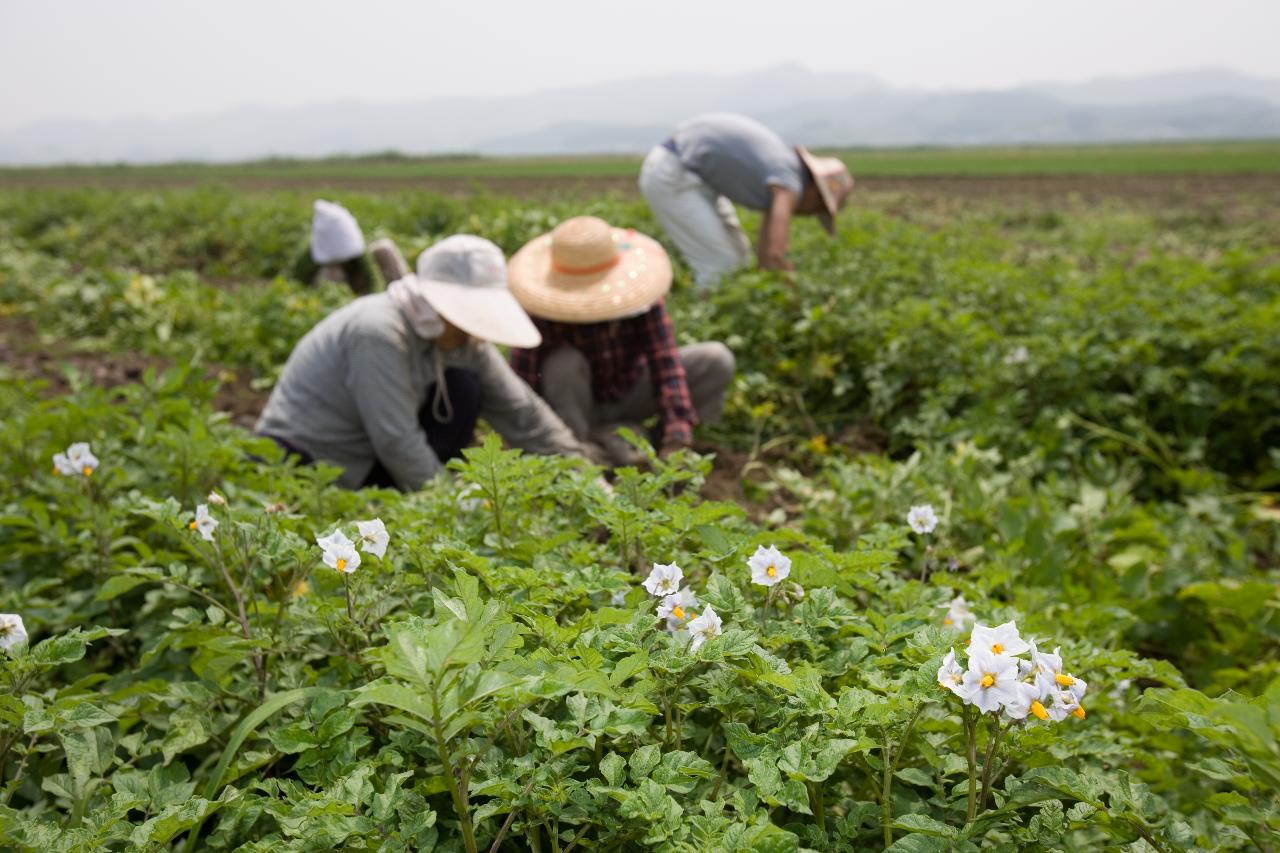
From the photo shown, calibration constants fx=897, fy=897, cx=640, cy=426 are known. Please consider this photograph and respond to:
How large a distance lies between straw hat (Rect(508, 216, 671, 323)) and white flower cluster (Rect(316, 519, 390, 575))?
2.28 metres

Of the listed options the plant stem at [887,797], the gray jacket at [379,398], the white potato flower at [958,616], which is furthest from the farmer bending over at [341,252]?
the plant stem at [887,797]

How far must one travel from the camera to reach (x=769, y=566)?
4.92ft

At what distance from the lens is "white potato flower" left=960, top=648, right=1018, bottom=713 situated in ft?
3.70

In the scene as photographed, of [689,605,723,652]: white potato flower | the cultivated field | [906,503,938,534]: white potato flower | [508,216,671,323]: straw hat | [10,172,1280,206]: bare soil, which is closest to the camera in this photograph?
the cultivated field

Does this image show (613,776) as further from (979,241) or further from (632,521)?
(979,241)

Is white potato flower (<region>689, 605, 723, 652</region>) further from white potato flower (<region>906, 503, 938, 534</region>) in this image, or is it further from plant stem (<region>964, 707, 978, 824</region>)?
white potato flower (<region>906, 503, 938, 534</region>)

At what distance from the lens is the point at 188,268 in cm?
1043

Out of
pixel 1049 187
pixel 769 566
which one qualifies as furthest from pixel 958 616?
pixel 1049 187

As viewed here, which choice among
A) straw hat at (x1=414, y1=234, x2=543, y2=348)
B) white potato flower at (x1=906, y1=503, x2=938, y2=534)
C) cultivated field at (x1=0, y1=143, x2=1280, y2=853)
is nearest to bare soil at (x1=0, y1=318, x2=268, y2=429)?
cultivated field at (x1=0, y1=143, x2=1280, y2=853)

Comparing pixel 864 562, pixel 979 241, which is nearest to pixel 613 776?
pixel 864 562

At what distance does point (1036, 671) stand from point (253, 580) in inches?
60.7

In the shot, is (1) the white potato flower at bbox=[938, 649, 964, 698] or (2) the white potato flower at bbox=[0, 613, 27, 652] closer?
(1) the white potato flower at bbox=[938, 649, 964, 698]

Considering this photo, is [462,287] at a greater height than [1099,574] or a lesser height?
greater

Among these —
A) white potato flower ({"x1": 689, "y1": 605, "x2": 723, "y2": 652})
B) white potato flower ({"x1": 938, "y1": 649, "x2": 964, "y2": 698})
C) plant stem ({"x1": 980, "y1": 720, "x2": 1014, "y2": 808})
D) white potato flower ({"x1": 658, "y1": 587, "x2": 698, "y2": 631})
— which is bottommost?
plant stem ({"x1": 980, "y1": 720, "x2": 1014, "y2": 808})
